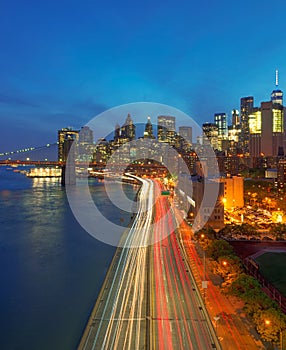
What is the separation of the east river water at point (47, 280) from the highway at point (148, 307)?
41 cm

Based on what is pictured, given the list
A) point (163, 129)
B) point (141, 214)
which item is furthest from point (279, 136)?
point (141, 214)

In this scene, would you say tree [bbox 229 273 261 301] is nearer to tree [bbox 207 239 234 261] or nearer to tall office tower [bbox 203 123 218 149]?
tree [bbox 207 239 234 261]

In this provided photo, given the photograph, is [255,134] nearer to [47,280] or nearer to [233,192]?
[233,192]

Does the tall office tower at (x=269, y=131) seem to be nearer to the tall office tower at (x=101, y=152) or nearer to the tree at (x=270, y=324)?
the tall office tower at (x=101, y=152)

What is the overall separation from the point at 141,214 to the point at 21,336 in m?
7.67

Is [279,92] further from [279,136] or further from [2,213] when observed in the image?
[2,213]

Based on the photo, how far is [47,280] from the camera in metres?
5.56

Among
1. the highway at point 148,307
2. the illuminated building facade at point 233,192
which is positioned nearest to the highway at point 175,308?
the highway at point 148,307

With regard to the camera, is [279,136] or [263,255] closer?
[263,255]

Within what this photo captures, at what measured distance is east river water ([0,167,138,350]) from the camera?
396 centimetres

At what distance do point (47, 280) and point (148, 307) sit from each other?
7.74 feet

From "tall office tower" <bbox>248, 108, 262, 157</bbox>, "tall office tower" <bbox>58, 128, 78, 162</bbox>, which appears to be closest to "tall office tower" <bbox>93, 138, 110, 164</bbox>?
"tall office tower" <bbox>58, 128, 78, 162</bbox>

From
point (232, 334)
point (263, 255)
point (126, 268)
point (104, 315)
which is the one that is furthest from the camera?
point (263, 255)

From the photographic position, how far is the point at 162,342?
3.21m
